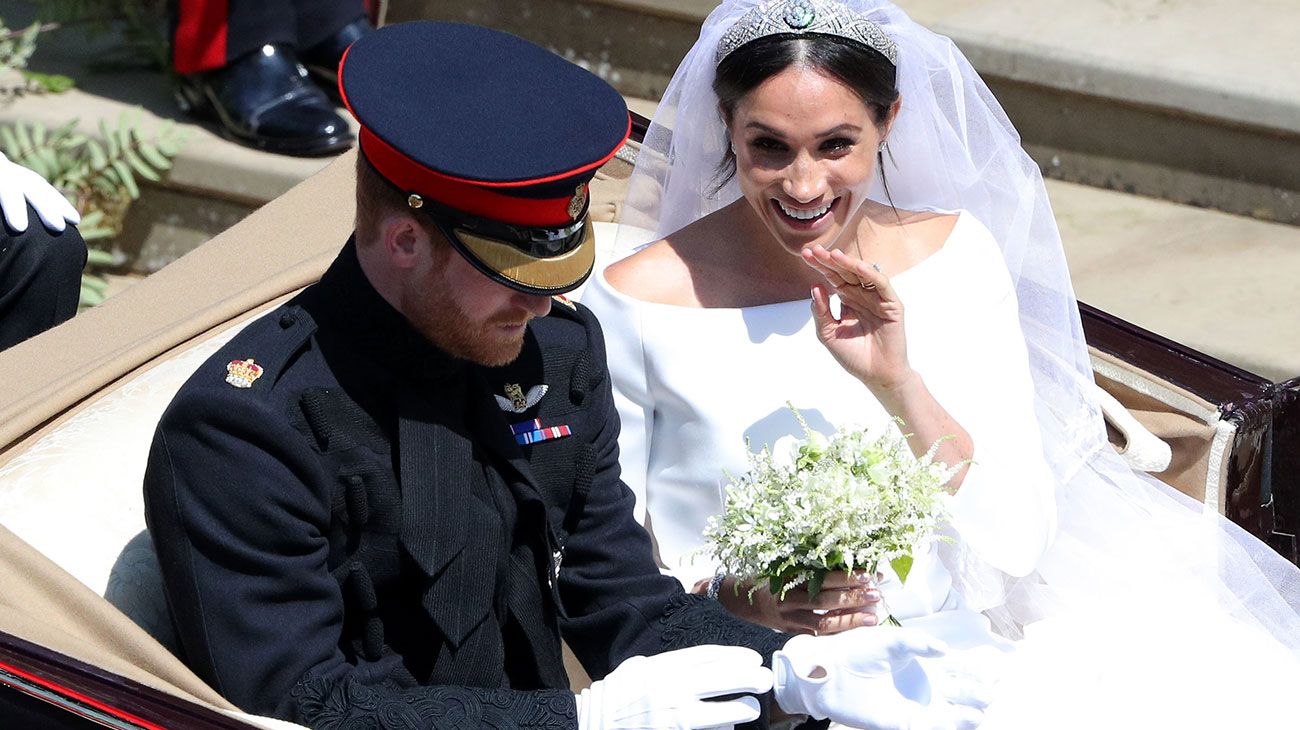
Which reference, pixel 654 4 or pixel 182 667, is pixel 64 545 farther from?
pixel 654 4

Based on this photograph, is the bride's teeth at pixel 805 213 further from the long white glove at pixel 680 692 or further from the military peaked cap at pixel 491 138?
the long white glove at pixel 680 692

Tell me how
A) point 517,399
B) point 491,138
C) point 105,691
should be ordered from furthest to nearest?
point 517,399 → point 491,138 → point 105,691

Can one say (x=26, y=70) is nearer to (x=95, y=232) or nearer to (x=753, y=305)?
(x=95, y=232)

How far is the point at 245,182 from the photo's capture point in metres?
4.48

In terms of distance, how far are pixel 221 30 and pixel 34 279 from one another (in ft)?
5.90

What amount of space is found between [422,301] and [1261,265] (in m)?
3.08

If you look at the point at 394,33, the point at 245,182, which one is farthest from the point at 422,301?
the point at 245,182

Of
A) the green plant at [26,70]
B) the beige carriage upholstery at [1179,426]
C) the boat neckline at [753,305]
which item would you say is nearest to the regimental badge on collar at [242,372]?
the boat neckline at [753,305]

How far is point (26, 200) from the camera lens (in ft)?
9.55

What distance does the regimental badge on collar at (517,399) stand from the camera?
2121 mm

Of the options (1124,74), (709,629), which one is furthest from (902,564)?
(1124,74)

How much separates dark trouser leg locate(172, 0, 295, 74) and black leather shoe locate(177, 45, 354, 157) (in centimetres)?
4

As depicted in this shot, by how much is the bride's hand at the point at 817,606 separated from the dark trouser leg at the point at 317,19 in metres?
2.91

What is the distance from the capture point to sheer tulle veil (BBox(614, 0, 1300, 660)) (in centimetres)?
256
